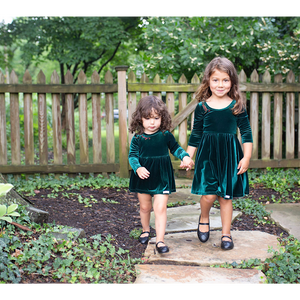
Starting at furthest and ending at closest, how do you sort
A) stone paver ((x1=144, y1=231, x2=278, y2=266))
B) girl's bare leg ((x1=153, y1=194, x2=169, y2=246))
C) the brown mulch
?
1. the brown mulch
2. girl's bare leg ((x1=153, y1=194, x2=169, y2=246))
3. stone paver ((x1=144, y1=231, x2=278, y2=266))

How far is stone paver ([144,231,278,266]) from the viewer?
253 centimetres

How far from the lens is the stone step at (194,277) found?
6.85 feet

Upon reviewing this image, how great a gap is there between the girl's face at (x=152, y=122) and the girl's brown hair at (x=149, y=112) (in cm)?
2

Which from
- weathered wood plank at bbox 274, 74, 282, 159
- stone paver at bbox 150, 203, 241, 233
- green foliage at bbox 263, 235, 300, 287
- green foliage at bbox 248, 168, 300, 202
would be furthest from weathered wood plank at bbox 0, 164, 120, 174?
green foliage at bbox 263, 235, 300, 287

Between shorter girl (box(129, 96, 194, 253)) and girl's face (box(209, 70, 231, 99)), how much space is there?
44 centimetres

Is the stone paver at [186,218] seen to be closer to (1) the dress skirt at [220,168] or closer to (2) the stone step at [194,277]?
(1) the dress skirt at [220,168]

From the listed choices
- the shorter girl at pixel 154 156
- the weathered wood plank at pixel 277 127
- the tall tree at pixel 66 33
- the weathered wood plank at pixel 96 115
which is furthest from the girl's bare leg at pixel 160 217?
the tall tree at pixel 66 33

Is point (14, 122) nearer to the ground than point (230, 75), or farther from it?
nearer to the ground

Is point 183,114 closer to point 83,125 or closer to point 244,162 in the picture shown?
point 83,125

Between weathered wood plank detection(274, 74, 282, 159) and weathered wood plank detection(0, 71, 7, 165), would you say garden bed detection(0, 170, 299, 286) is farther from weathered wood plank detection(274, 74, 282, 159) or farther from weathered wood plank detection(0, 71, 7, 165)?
weathered wood plank detection(274, 74, 282, 159)

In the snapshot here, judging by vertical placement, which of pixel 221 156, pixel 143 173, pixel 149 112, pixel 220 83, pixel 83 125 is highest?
pixel 220 83

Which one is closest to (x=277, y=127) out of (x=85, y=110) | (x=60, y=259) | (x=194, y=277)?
(x=85, y=110)

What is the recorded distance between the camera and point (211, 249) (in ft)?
8.95

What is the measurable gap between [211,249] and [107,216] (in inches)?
50.5
